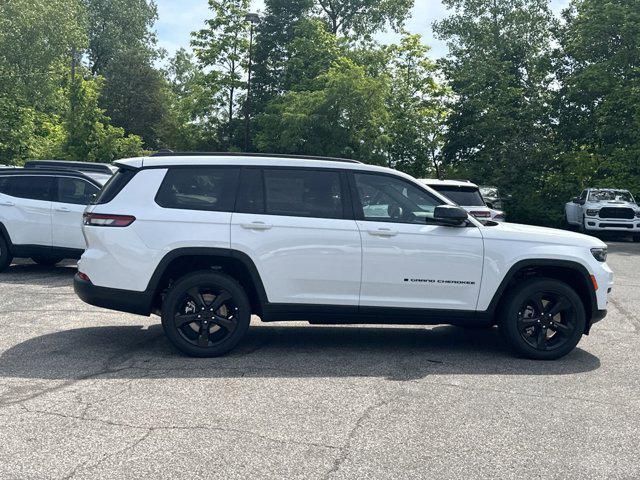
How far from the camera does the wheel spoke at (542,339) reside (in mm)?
6977

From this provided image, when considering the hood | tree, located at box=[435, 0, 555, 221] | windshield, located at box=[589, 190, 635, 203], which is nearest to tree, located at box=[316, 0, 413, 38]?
tree, located at box=[435, 0, 555, 221]

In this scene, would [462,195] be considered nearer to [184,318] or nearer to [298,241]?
[298,241]

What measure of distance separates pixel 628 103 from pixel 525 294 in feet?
80.1

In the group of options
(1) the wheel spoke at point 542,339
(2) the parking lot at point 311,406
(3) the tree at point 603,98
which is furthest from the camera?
(3) the tree at point 603,98

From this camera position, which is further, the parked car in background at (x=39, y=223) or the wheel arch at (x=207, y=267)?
the parked car in background at (x=39, y=223)

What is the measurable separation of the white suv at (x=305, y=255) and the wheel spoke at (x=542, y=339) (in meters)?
0.01

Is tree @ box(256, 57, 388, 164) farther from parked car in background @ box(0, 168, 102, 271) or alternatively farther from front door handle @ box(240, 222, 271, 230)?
front door handle @ box(240, 222, 271, 230)

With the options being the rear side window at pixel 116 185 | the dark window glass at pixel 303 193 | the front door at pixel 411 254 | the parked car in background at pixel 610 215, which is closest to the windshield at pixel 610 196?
the parked car in background at pixel 610 215

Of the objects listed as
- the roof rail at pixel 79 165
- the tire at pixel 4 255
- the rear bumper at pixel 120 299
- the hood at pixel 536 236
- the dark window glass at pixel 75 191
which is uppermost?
the roof rail at pixel 79 165

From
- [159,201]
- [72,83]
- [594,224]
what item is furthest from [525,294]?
[72,83]

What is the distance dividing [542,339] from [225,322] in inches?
119

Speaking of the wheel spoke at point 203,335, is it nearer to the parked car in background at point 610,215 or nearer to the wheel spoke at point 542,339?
the wheel spoke at point 542,339

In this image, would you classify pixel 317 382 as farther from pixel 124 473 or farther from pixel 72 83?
pixel 72 83

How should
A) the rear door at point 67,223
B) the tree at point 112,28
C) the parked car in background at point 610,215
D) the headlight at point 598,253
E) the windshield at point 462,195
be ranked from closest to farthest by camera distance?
the headlight at point 598,253, the rear door at point 67,223, the windshield at point 462,195, the parked car in background at point 610,215, the tree at point 112,28
